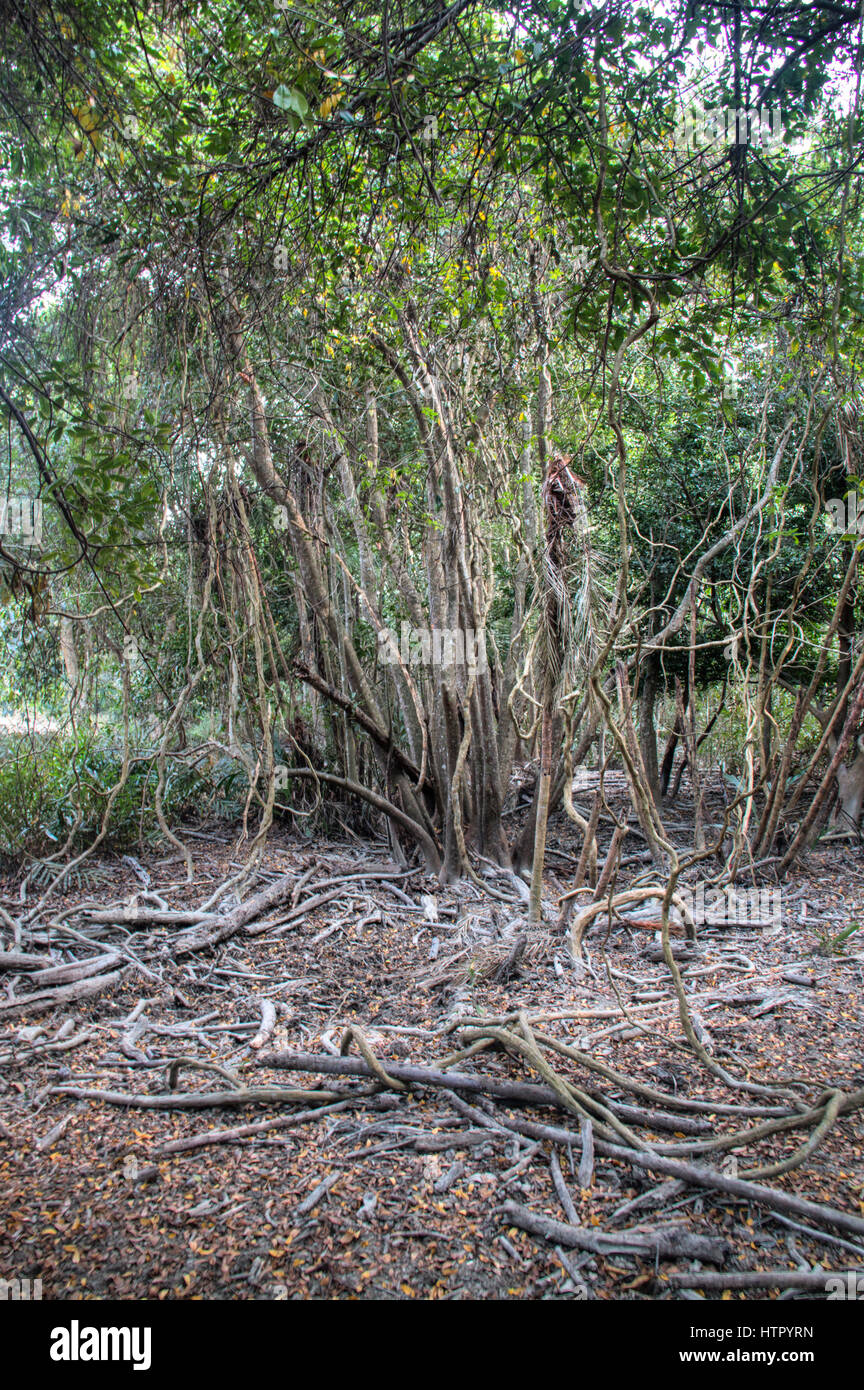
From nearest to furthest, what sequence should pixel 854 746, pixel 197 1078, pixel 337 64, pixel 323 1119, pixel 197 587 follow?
pixel 337 64, pixel 323 1119, pixel 197 1078, pixel 197 587, pixel 854 746

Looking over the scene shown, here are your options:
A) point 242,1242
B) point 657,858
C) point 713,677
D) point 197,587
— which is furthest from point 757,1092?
point 713,677

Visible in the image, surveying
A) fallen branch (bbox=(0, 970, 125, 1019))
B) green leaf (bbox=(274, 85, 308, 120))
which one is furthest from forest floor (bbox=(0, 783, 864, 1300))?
green leaf (bbox=(274, 85, 308, 120))

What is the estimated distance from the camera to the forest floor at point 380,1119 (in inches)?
63.8

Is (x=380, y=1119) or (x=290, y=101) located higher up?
(x=290, y=101)

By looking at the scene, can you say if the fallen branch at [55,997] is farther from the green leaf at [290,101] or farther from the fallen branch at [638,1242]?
the green leaf at [290,101]

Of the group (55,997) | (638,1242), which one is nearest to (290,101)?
(638,1242)

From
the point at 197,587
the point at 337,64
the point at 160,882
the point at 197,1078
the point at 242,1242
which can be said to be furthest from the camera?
the point at 197,587

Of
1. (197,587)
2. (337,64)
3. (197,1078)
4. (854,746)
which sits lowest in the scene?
(197,1078)

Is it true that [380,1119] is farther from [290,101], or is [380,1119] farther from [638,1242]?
[290,101]

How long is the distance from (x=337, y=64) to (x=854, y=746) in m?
5.36

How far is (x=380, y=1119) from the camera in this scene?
2.18 meters

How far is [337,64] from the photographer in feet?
6.66

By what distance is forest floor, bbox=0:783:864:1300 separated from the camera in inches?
63.8
